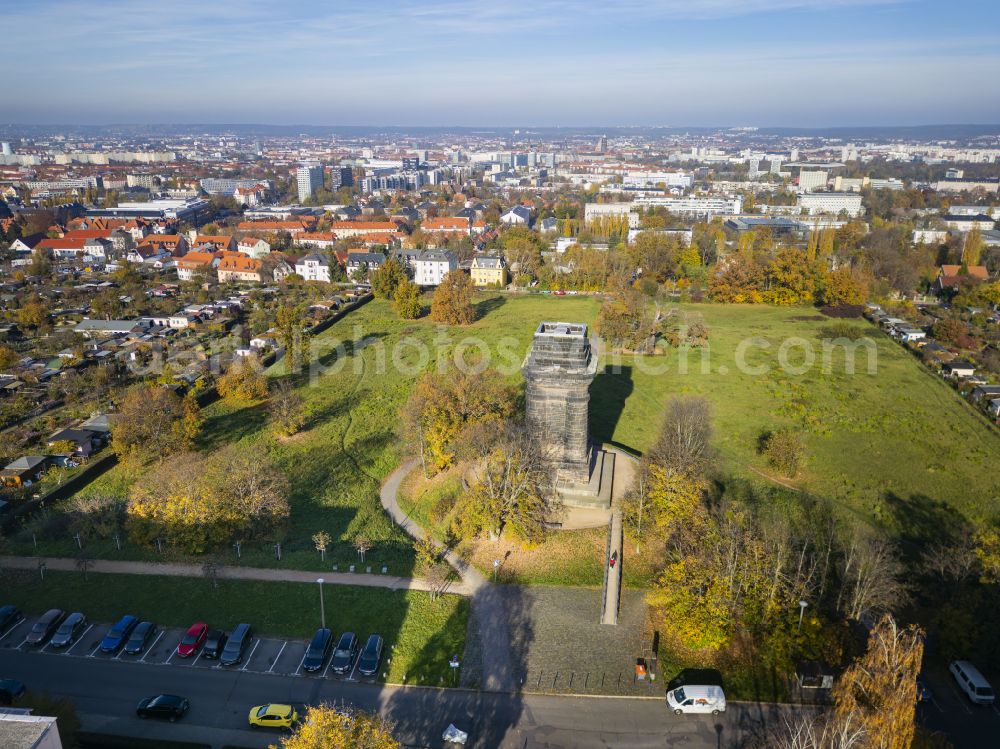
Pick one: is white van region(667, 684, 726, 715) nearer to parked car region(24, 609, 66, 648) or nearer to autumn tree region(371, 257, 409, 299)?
parked car region(24, 609, 66, 648)

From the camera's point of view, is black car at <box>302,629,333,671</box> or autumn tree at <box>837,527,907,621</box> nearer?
black car at <box>302,629,333,671</box>

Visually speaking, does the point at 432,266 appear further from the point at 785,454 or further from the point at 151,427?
the point at 785,454

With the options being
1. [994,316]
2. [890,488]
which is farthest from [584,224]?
[890,488]

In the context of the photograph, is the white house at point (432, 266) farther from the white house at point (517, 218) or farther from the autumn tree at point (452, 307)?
the white house at point (517, 218)

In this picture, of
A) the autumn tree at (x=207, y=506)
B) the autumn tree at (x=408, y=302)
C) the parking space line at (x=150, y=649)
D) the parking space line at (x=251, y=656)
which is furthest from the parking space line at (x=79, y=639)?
the autumn tree at (x=408, y=302)

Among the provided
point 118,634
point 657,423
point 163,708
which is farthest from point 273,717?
point 657,423

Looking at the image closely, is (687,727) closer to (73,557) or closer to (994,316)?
(73,557)

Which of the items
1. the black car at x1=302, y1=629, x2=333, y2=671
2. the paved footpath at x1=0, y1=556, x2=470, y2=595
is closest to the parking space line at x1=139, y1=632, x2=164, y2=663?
the paved footpath at x1=0, y1=556, x2=470, y2=595
